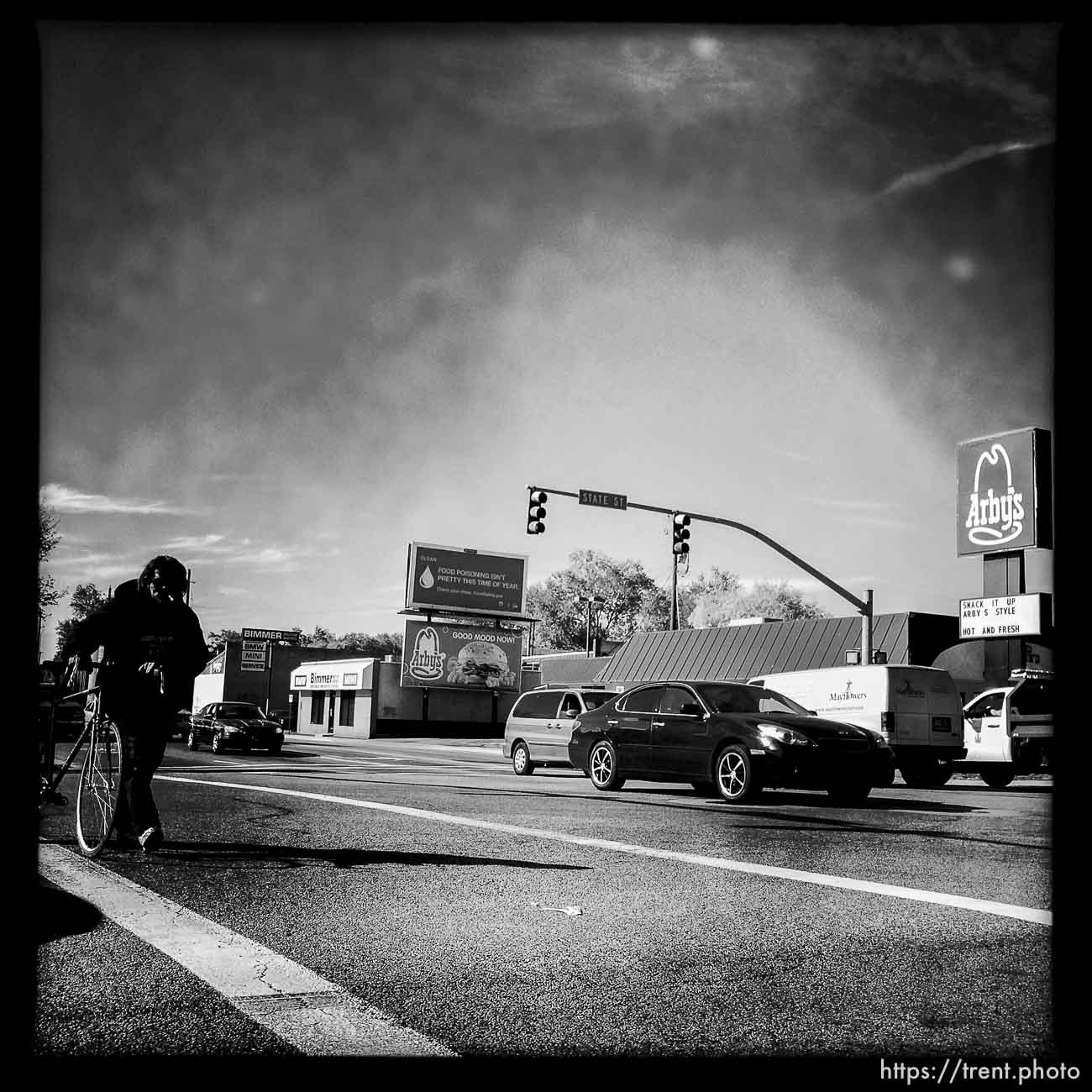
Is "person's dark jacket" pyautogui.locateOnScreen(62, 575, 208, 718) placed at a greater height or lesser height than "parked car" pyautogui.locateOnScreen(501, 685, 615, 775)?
greater

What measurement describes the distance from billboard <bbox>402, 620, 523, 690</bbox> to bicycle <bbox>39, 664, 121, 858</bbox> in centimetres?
5562

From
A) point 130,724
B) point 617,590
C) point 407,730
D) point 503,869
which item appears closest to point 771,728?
point 503,869

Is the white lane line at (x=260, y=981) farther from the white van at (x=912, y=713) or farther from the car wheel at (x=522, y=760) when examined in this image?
the car wheel at (x=522, y=760)

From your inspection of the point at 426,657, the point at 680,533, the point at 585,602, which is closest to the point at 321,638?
the point at 585,602

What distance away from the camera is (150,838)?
21.9 ft

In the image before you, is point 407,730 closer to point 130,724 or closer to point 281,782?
point 281,782

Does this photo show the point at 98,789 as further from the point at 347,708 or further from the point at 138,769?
the point at 347,708

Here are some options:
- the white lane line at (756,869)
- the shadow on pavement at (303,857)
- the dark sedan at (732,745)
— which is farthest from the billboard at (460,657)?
the shadow on pavement at (303,857)

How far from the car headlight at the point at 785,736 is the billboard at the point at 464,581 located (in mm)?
58607

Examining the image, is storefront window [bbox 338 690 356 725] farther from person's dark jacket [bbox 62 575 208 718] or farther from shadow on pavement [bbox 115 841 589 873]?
person's dark jacket [bbox 62 575 208 718]

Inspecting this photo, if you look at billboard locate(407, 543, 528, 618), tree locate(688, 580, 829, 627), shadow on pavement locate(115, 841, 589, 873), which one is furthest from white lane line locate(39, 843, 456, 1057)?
tree locate(688, 580, 829, 627)

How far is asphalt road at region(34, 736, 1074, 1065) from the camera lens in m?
3.32

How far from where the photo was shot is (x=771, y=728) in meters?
12.3

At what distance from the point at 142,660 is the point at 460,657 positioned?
193 feet
